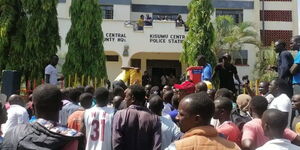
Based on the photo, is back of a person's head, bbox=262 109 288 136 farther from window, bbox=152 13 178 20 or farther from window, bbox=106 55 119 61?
window, bbox=152 13 178 20

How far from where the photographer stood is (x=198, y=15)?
63.7 ft

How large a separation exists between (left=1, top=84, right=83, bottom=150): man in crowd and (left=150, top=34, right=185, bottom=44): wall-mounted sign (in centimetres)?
2100

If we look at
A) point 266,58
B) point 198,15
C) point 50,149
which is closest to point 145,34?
point 198,15

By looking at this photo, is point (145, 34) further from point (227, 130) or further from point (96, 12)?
point (227, 130)

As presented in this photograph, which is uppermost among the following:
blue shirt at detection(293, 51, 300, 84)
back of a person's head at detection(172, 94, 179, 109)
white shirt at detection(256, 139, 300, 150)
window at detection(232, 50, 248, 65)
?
window at detection(232, 50, 248, 65)

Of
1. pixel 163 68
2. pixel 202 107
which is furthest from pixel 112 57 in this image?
pixel 202 107

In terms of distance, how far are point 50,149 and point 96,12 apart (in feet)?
54.3

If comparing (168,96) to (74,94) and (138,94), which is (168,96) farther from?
(138,94)

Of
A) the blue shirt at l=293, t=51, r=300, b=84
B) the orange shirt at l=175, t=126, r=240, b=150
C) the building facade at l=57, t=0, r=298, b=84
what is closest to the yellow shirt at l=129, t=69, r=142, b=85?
the blue shirt at l=293, t=51, r=300, b=84

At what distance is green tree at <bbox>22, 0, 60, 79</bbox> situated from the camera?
16062 millimetres

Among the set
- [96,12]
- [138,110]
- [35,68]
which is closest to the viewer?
[138,110]

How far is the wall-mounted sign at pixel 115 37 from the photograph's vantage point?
79.1 ft

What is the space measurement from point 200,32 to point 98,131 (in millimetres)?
14735

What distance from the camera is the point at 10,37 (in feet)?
53.2
